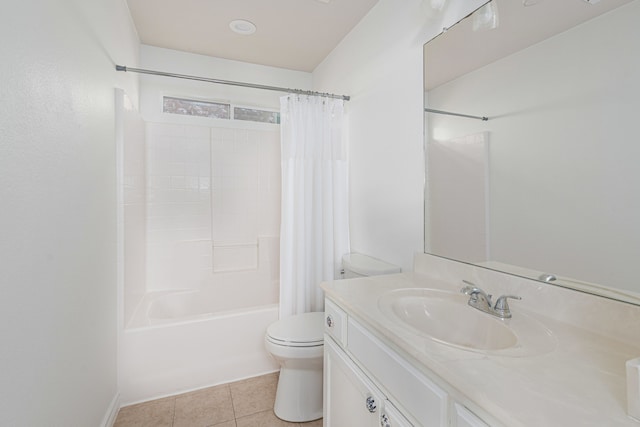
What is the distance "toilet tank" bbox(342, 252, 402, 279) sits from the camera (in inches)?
67.1

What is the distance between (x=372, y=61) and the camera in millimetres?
1922

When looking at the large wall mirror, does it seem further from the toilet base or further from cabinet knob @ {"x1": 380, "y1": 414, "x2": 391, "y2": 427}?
the toilet base

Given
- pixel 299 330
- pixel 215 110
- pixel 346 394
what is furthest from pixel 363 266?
pixel 215 110

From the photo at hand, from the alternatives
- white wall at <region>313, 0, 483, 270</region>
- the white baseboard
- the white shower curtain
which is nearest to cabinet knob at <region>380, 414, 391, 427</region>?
white wall at <region>313, 0, 483, 270</region>

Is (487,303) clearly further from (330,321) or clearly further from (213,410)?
(213,410)

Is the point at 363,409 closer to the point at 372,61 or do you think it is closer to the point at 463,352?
the point at 463,352

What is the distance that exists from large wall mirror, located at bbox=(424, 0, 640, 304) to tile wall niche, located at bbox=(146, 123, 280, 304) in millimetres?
1879

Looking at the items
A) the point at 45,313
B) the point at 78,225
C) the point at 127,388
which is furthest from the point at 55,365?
the point at 127,388

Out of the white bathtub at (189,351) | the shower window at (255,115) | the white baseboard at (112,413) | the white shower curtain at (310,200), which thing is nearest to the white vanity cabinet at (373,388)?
the white shower curtain at (310,200)

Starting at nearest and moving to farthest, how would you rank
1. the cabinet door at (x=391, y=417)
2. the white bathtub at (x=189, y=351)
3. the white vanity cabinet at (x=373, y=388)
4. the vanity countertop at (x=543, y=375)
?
1. the vanity countertop at (x=543, y=375)
2. the white vanity cabinet at (x=373, y=388)
3. the cabinet door at (x=391, y=417)
4. the white bathtub at (x=189, y=351)

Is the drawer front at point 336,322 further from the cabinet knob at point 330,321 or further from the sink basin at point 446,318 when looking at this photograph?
the sink basin at point 446,318

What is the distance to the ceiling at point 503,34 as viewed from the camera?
938 mm

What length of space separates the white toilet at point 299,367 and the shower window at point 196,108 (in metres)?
2.09

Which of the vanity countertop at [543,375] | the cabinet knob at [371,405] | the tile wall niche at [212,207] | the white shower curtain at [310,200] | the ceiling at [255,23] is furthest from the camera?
the tile wall niche at [212,207]
